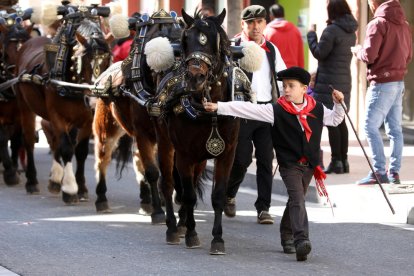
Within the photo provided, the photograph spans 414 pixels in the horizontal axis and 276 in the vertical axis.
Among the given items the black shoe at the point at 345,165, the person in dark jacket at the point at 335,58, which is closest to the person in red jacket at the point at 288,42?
the person in dark jacket at the point at 335,58

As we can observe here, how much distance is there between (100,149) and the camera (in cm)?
1352

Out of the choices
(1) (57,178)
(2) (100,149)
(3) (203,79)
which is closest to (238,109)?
(3) (203,79)

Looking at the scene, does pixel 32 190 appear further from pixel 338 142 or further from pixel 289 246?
pixel 289 246

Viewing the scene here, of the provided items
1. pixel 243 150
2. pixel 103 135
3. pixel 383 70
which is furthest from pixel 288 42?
pixel 243 150

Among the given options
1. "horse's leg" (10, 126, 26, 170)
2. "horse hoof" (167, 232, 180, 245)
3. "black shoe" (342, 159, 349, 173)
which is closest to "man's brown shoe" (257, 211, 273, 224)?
"horse hoof" (167, 232, 180, 245)

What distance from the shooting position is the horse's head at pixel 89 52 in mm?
13562

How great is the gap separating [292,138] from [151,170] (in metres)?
2.53

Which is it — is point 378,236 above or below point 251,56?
below

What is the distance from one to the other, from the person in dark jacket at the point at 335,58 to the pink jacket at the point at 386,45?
129cm

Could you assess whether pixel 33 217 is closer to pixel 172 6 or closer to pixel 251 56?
pixel 251 56

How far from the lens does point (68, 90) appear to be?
1379 centimetres

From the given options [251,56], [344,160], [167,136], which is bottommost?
[344,160]

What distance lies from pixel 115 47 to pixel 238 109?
29.9 ft

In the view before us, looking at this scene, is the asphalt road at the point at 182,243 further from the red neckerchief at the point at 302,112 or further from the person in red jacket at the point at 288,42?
the person in red jacket at the point at 288,42
